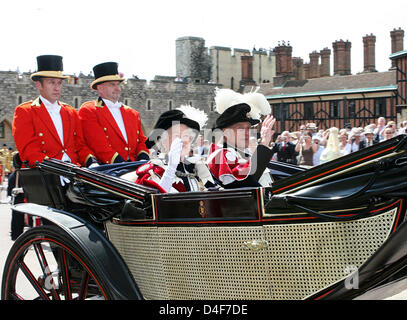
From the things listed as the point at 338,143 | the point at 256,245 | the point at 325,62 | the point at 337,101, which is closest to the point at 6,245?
the point at 256,245

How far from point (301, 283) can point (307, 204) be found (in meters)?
0.39

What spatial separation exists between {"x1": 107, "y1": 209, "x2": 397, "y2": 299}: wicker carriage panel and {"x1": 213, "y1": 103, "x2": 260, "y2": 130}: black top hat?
39.2 inches

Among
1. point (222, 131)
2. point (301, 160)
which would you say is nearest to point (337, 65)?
point (301, 160)

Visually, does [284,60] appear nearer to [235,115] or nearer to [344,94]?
[344,94]

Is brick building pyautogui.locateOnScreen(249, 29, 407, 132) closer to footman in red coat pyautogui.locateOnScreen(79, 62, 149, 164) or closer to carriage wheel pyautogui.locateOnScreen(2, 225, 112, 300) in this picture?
footman in red coat pyautogui.locateOnScreen(79, 62, 149, 164)

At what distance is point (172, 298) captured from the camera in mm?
2900

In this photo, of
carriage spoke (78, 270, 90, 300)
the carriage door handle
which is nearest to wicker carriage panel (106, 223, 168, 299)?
carriage spoke (78, 270, 90, 300)

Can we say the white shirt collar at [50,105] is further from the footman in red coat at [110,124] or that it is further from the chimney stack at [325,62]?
the chimney stack at [325,62]

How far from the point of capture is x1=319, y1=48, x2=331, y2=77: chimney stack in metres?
42.7

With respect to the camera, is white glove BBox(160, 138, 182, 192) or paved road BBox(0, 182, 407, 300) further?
white glove BBox(160, 138, 182, 192)

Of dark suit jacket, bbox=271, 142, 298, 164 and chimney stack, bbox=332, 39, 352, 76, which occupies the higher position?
chimney stack, bbox=332, 39, 352, 76

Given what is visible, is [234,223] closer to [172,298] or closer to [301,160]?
[172,298]

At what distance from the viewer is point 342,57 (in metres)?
40.1

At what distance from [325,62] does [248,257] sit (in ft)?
140
